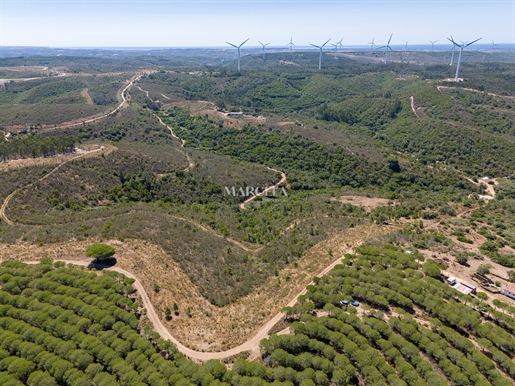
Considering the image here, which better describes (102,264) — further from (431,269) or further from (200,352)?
(431,269)

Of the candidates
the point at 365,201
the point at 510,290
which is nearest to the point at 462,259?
the point at 510,290

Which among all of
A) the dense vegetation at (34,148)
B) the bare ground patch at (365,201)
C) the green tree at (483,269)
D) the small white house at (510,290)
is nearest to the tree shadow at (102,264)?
the bare ground patch at (365,201)

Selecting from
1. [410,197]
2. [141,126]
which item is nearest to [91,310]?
[410,197]

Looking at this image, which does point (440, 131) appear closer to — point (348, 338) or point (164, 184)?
point (164, 184)

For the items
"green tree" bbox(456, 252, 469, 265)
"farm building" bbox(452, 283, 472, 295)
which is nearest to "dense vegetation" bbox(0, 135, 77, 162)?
"green tree" bbox(456, 252, 469, 265)

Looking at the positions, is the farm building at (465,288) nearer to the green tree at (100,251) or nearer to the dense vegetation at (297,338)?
the dense vegetation at (297,338)

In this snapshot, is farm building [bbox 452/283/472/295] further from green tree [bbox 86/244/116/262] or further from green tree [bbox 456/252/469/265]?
green tree [bbox 86/244/116/262]
